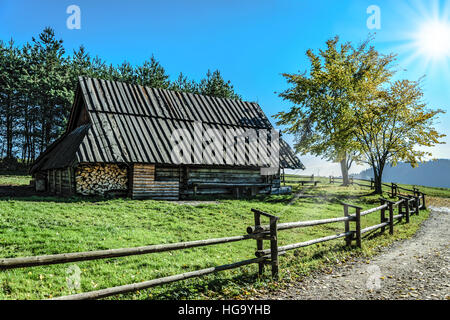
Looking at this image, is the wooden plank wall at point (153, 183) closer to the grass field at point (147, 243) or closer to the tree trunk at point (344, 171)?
the grass field at point (147, 243)

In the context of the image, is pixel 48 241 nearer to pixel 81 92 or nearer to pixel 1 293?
pixel 1 293

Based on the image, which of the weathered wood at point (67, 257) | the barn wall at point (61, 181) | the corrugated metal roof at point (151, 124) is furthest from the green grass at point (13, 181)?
the weathered wood at point (67, 257)

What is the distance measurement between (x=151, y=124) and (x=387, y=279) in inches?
628

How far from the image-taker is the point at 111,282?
→ 5.46 m

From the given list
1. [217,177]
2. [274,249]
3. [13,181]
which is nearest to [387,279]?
[274,249]

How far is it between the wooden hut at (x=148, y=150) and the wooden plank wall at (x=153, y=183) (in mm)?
56

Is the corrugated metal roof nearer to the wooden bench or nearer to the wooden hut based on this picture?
the wooden hut

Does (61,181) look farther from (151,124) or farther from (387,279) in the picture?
(387,279)

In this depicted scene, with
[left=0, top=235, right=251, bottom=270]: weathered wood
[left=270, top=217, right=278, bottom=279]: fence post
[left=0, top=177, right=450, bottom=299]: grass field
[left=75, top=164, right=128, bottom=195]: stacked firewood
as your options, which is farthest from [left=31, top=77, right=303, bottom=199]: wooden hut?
[left=0, top=235, right=251, bottom=270]: weathered wood

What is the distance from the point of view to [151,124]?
18812mm

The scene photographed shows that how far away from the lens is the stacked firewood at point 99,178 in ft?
50.3

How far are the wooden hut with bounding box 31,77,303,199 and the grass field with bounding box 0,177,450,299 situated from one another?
2177 millimetres
